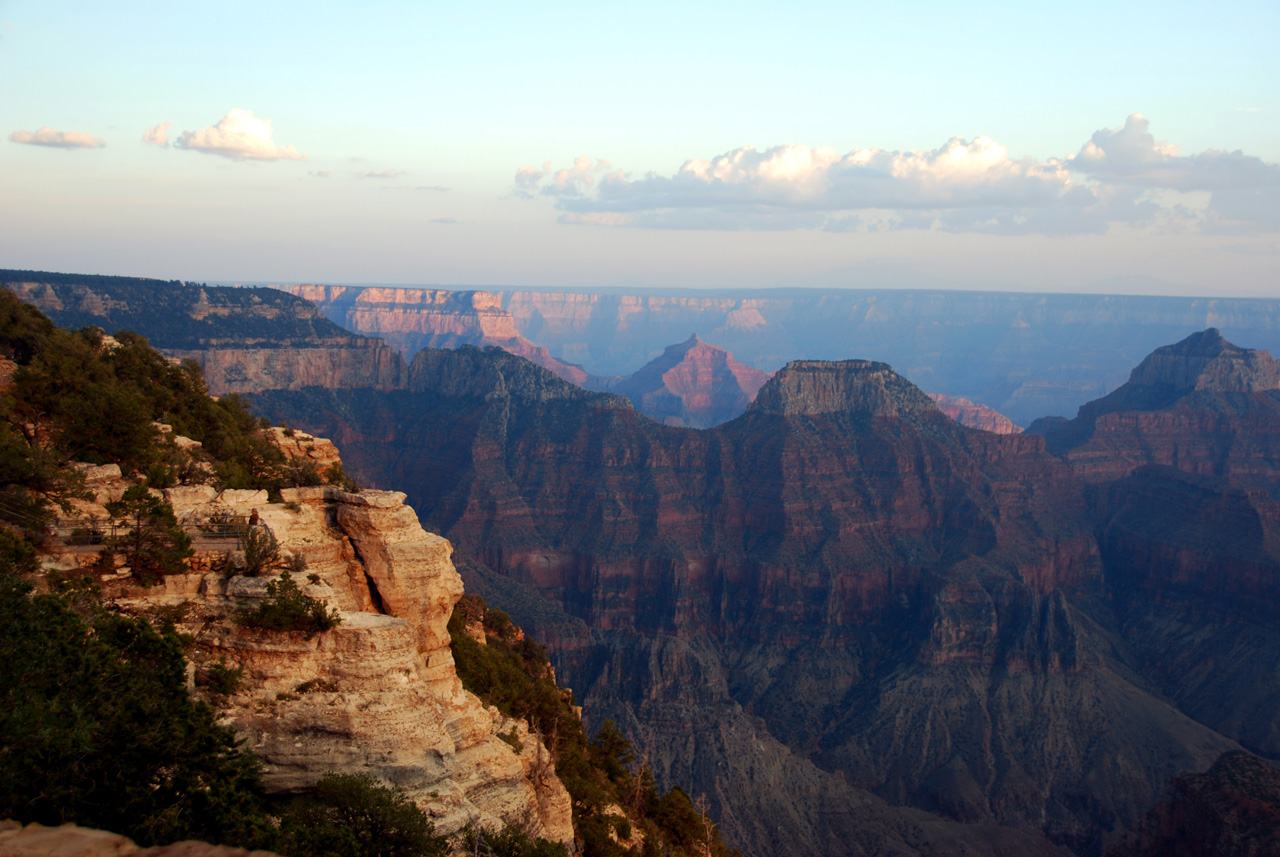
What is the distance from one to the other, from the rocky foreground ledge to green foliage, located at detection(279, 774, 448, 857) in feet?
Result: 2.58

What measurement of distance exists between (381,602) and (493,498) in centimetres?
9757

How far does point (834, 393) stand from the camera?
445ft

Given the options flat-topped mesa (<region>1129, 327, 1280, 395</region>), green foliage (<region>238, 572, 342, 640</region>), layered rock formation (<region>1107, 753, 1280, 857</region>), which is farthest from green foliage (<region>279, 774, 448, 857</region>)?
flat-topped mesa (<region>1129, 327, 1280, 395</region>)

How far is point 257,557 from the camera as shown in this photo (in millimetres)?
21641

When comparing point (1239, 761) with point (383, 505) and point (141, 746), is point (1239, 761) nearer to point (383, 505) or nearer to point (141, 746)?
point (383, 505)

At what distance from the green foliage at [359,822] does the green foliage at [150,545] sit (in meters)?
5.96

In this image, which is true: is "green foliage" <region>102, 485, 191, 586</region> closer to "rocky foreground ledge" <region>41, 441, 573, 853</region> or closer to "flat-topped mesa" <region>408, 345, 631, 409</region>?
"rocky foreground ledge" <region>41, 441, 573, 853</region>

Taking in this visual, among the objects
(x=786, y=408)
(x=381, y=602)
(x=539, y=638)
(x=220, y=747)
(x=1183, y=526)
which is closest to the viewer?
(x=220, y=747)

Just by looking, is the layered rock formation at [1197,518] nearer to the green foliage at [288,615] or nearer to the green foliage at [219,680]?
the green foliage at [288,615]

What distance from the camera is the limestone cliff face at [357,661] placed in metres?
19.4

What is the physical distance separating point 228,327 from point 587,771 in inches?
4435

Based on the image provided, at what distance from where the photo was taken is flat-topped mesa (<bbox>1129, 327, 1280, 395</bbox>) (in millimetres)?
157000

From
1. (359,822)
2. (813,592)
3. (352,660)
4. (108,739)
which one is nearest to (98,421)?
(352,660)

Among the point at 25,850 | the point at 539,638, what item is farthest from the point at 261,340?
the point at 25,850
